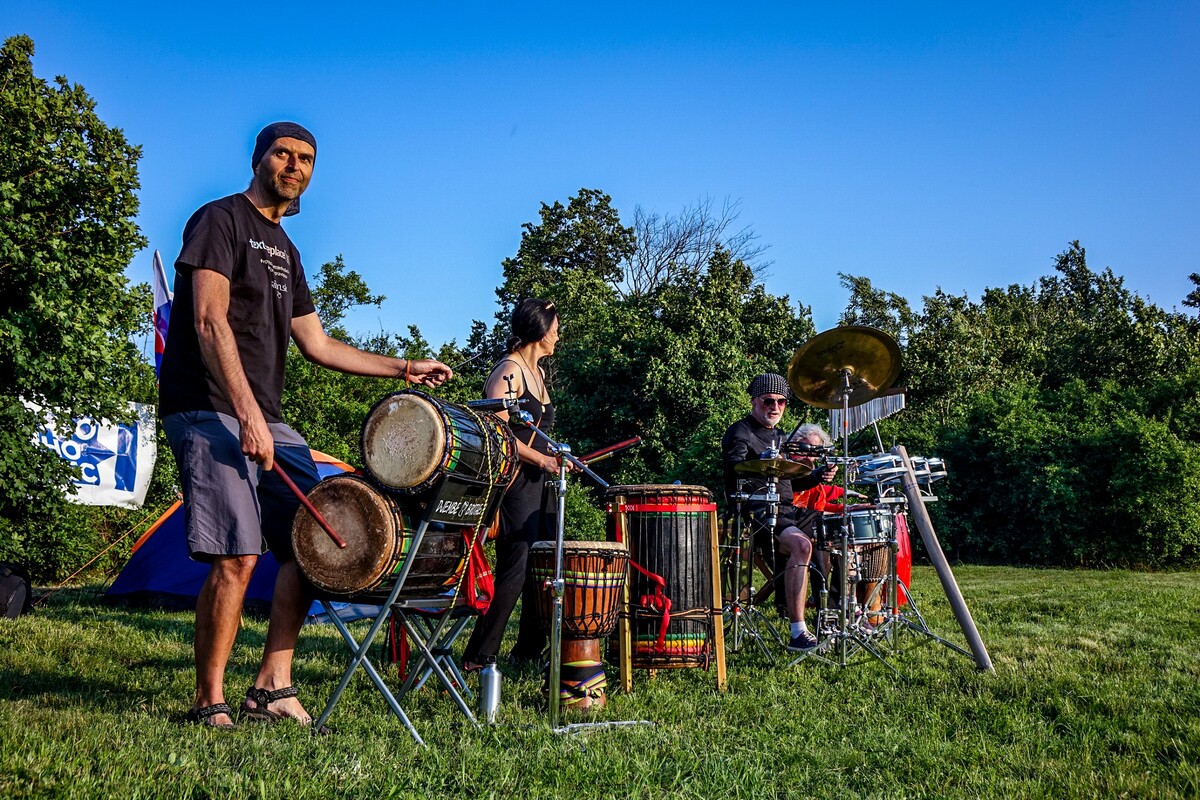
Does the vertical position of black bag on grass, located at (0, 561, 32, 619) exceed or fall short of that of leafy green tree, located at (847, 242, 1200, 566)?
it falls short

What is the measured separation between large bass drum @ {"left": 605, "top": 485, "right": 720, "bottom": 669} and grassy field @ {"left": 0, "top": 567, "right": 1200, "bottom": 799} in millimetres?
168

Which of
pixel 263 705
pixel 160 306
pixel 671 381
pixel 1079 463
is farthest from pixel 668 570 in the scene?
pixel 671 381

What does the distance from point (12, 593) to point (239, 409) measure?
4.69 m

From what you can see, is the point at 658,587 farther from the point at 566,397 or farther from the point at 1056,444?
the point at 566,397

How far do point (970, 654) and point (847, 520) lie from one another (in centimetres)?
100

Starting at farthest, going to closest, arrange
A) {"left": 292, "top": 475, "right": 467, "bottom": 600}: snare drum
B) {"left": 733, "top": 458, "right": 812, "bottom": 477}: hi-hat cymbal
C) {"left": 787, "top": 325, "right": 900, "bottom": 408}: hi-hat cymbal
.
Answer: {"left": 787, "top": 325, "right": 900, "bottom": 408}: hi-hat cymbal, {"left": 733, "top": 458, "right": 812, "bottom": 477}: hi-hat cymbal, {"left": 292, "top": 475, "right": 467, "bottom": 600}: snare drum

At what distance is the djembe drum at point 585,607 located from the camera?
421 centimetres

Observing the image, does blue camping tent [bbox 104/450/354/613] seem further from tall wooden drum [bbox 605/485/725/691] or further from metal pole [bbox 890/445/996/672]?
metal pole [bbox 890/445/996/672]

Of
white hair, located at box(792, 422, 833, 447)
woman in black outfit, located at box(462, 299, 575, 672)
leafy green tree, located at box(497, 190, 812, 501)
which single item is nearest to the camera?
woman in black outfit, located at box(462, 299, 575, 672)

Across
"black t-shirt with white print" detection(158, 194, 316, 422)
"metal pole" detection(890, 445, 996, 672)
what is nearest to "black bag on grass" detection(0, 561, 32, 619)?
"black t-shirt with white print" detection(158, 194, 316, 422)

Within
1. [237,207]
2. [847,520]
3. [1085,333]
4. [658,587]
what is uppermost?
[1085,333]

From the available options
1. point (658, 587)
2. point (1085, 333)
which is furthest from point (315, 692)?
point (1085, 333)

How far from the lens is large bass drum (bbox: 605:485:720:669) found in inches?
201

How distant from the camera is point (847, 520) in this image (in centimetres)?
568
